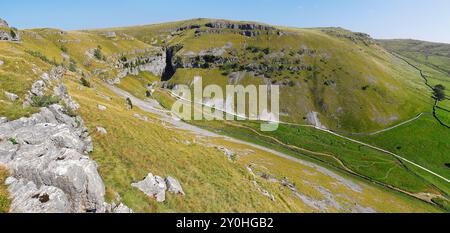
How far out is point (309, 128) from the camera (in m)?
171

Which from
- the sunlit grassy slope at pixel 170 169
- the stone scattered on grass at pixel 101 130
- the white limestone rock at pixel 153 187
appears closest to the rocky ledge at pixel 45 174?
the sunlit grassy slope at pixel 170 169

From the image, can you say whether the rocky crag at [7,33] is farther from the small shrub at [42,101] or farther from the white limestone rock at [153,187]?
the white limestone rock at [153,187]

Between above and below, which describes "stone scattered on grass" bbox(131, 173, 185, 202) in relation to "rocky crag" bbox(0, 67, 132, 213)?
below

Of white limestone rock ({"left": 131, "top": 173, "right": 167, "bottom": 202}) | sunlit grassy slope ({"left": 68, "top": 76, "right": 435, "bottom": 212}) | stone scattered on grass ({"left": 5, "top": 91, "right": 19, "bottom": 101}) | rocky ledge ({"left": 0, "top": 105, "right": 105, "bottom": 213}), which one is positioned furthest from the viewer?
stone scattered on grass ({"left": 5, "top": 91, "right": 19, "bottom": 101})

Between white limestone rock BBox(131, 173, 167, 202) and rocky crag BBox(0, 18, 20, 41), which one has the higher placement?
rocky crag BBox(0, 18, 20, 41)

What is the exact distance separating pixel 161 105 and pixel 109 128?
128030 millimetres

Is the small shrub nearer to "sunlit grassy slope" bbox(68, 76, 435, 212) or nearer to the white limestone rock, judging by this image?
"sunlit grassy slope" bbox(68, 76, 435, 212)

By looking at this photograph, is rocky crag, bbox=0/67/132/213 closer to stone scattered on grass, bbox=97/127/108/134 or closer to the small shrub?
the small shrub

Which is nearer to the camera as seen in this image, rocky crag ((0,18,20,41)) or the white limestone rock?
the white limestone rock

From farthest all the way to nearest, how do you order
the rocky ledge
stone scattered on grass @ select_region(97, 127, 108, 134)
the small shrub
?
1. stone scattered on grass @ select_region(97, 127, 108, 134)
2. the small shrub
3. the rocky ledge

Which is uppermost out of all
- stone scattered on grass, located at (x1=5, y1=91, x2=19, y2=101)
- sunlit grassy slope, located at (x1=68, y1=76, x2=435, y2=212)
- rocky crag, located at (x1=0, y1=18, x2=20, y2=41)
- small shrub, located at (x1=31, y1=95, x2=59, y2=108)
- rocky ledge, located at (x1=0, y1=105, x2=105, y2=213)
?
rocky crag, located at (x1=0, y1=18, x2=20, y2=41)

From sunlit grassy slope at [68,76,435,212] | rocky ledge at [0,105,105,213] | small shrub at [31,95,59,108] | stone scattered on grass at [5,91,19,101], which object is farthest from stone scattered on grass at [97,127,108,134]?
stone scattered on grass at [5,91,19,101]

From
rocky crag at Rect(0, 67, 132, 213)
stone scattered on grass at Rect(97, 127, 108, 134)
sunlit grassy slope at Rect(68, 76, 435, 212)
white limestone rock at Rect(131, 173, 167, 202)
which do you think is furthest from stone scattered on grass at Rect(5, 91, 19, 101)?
white limestone rock at Rect(131, 173, 167, 202)
